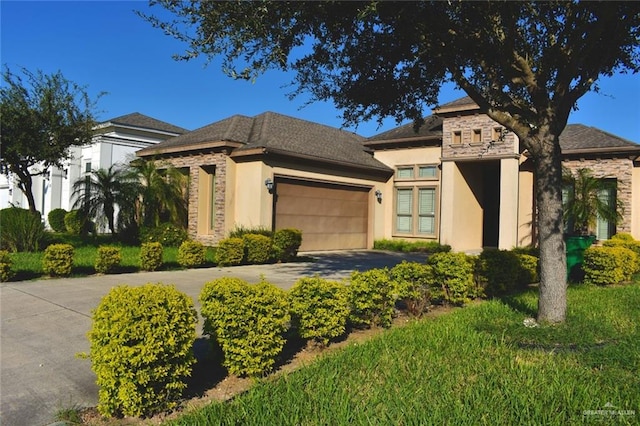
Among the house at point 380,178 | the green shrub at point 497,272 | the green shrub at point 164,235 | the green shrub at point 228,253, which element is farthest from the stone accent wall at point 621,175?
the green shrub at point 164,235

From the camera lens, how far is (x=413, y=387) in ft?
12.9

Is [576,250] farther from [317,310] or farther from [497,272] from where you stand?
[317,310]

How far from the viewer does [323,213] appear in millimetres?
18594

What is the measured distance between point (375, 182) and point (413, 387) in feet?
56.0

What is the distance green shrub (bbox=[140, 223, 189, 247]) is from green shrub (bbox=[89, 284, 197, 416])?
13.0 m

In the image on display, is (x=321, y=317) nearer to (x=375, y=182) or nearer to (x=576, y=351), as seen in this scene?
(x=576, y=351)

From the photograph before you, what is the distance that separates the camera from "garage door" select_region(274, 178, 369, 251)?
675 inches

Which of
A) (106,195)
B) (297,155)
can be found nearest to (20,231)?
(106,195)

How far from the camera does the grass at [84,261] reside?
1016cm

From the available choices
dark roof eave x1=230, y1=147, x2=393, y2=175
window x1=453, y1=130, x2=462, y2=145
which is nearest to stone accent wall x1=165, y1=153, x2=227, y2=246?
dark roof eave x1=230, y1=147, x2=393, y2=175

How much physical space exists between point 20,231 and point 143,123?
16.2 m

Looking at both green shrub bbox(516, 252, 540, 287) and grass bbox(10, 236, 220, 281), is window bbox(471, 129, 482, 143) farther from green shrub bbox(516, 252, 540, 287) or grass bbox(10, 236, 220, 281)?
grass bbox(10, 236, 220, 281)

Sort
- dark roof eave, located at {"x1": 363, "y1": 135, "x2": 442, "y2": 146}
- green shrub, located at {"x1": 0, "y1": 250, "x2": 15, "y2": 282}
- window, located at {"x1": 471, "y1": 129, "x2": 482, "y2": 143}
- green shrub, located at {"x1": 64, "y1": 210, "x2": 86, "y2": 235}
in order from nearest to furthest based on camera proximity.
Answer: green shrub, located at {"x1": 0, "y1": 250, "x2": 15, "y2": 282} → window, located at {"x1": 471, "y1": 129, "x2": 482, "y2": 143} → dark roof eave, located at {"x1": 363, "y1": 135, "x2": 442, "y2": 146} → green shrub, located at {"x1": 64, "y1": 210, "x2": 86, "y2": 235}

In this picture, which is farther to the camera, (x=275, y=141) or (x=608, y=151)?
(x=275, y=141)
